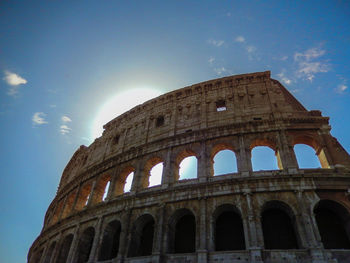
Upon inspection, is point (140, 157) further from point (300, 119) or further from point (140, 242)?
point (300, 119)

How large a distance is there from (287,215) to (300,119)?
20.0 ft

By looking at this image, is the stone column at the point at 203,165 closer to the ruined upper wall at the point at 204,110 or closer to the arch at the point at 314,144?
the ruined upper wall at the point at 204,110

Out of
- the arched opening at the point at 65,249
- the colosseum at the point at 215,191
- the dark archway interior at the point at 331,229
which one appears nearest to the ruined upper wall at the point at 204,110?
the colosseum at the point at 215,191

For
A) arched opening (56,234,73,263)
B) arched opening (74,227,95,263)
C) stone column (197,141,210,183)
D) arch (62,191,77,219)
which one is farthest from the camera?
arch (62,191,77,219)

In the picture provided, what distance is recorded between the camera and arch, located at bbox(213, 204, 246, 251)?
12.4m

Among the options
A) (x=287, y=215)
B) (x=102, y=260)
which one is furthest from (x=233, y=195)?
(x=102, y=260)

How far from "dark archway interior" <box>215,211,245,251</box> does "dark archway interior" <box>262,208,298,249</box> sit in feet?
3.99

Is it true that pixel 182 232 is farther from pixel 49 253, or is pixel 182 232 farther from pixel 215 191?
pixel 49 253

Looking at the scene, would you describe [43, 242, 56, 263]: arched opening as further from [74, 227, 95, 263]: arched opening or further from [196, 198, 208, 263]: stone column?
[196, 198, 208, 263]: stone column

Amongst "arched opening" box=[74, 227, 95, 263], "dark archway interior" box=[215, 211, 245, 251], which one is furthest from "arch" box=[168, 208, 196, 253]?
"arched opening" box=[74, 227, 95, 263]

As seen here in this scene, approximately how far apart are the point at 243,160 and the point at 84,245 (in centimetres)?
1180

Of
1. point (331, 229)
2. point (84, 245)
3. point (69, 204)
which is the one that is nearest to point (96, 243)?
point (84, 245)

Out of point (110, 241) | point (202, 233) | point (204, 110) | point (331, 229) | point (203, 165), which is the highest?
point (204, 110)

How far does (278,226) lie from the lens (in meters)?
12.4
